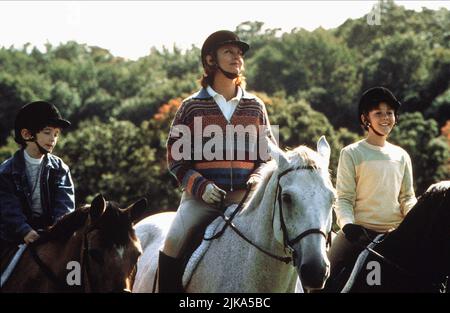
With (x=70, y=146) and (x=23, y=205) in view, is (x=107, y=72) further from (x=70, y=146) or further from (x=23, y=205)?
(x=23, y=205)

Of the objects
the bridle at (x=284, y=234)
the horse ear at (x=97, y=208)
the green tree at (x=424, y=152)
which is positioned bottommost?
the green tree at (x=424, y=152)

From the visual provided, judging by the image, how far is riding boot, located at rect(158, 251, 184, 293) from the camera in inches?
296

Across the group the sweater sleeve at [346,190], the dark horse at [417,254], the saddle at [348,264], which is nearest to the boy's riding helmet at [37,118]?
the sweater sleeve at [346,190]

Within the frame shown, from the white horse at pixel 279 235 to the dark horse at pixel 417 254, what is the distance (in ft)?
4.93

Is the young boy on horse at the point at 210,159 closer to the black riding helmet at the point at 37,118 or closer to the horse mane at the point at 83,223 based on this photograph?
the horse mane at the point at 83,223

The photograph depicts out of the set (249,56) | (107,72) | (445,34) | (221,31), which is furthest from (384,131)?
(249,56)

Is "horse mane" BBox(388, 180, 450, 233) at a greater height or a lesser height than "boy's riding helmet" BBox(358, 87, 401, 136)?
lesser

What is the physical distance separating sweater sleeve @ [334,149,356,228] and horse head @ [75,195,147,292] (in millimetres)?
2567

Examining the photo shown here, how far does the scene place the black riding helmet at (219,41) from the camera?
8000 millimetres

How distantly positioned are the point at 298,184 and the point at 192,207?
156 centimetres

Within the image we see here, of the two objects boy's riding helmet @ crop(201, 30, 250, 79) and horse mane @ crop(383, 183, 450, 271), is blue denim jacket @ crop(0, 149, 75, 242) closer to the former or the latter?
boy's riding helmet @ crop(201, 30, 250, 79)

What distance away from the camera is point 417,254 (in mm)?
7789

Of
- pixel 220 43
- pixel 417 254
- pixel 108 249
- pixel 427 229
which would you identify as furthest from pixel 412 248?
pixel 108 249

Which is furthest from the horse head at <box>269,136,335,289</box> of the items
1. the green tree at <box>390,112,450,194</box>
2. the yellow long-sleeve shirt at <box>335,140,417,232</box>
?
the green tree at <box>390,112,450,194</box>
